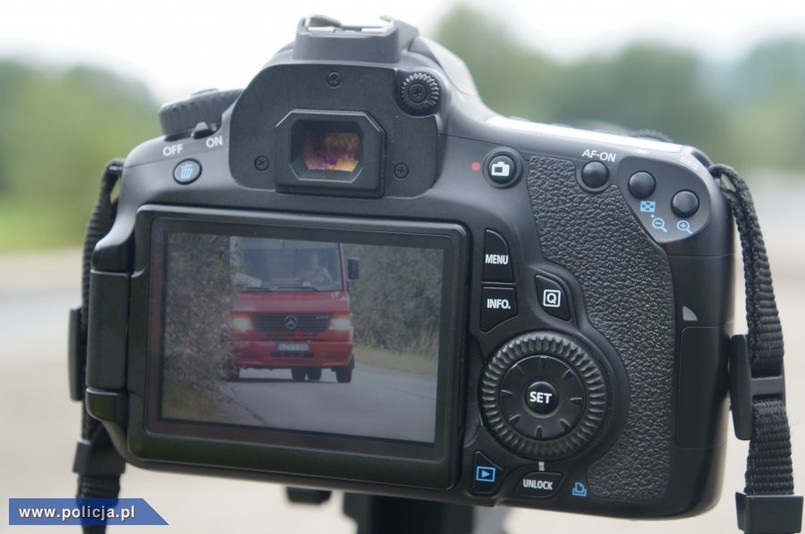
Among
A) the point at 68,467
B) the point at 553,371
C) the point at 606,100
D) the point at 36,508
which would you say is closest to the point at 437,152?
the point at 553,371

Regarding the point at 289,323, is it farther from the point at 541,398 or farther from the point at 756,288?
the point at 756,288

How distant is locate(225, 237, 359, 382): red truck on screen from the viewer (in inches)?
30.4

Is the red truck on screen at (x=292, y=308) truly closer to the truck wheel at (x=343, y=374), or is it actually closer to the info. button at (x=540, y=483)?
the truck wheel at (x=343, y=374)

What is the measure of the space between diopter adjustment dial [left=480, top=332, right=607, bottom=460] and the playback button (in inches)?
0.7

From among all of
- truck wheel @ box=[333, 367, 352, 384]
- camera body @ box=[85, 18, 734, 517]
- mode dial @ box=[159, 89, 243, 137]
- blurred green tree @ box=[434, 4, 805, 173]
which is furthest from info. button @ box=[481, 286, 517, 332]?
blurred green tree @ box=[434, 4, 805, 173]

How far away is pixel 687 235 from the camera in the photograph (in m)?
0.75

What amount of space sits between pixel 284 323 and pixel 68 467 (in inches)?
45.5

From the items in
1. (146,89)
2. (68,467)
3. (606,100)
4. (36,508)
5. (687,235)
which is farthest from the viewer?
(606,100)

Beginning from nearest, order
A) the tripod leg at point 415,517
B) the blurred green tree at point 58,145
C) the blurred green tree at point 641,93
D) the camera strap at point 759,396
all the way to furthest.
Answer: the camera strap at point 759,396, the tripod leg at point 415,517, the blurred green tree at point 58,145, the blurred green tree at point 641,93

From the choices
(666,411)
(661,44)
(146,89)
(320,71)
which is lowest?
(666,411)

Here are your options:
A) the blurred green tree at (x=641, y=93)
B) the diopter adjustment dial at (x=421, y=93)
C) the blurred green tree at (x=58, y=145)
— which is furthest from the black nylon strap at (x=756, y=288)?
the blurred green tree at (x=641, y=93)

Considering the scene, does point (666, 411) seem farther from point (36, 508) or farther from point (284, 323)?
point (36, 508)

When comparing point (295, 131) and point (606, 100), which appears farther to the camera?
point (606, 100)

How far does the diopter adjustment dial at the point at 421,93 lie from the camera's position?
77 centimetres
